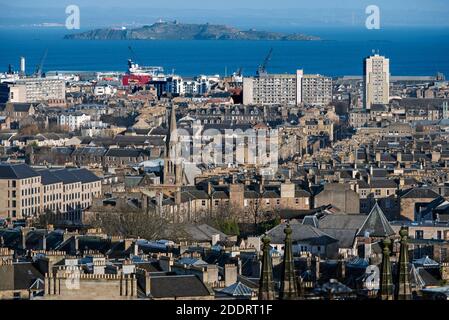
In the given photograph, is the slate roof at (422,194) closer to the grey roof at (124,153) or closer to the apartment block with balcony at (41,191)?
the apartment block with balcony at (41,191)

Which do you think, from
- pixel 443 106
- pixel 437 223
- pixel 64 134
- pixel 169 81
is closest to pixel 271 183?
pixel 437 223

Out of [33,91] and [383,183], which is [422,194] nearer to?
[383,183]

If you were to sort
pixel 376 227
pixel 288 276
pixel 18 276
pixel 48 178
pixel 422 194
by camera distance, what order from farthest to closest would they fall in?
pixel 48 178
pixel 422 194
pixel 376 227
pixel 18 276
pixel 288 276

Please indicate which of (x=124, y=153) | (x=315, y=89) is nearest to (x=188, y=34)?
(x=315, y=89)

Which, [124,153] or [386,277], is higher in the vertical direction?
[386,277]
